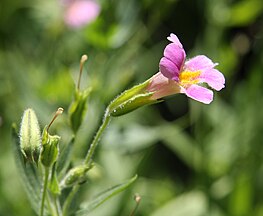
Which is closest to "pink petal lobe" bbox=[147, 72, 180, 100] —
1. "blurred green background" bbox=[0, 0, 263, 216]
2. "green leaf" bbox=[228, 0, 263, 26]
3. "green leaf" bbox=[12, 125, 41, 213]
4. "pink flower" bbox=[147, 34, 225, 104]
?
"pink flower" bbox=[147, 34, 225, 104]

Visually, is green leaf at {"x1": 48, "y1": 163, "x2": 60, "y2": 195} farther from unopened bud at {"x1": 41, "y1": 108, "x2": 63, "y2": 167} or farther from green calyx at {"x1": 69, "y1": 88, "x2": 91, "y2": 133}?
green calyx at {"x1": 69, "y1": 88, "x2": 91, "y2": 133}

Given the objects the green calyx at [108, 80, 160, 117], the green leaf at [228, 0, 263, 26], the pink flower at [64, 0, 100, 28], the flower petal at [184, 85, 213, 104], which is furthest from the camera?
the green leaf at [228, 0, 263, 26]

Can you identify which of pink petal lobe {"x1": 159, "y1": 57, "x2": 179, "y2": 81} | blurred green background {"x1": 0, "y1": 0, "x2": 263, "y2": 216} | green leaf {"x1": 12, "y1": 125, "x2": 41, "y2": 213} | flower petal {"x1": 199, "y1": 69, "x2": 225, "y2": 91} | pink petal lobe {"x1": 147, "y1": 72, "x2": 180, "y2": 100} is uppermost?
pink petal lobe {"x1": 159, "y1": 57, "x2": 179, "y2": 81}

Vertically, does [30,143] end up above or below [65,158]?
above

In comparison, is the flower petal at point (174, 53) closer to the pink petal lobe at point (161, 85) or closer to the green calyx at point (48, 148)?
the pink petal lobe at point (161, 85)

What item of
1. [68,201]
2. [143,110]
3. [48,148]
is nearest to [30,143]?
[48,148]

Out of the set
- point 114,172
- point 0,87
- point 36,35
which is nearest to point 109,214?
point 114,172

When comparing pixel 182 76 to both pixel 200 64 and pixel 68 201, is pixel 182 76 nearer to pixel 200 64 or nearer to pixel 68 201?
pixel 200 64

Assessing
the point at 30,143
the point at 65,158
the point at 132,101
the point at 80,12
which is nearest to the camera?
the point at 30,143
